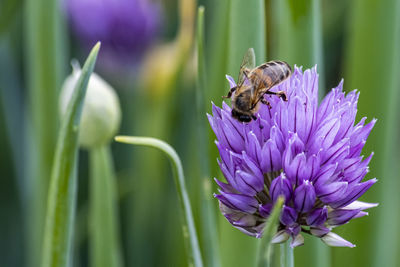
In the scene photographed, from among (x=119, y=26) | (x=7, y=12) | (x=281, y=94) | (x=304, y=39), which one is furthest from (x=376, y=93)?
(x=119, y=26)

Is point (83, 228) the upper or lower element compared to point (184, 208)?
lower

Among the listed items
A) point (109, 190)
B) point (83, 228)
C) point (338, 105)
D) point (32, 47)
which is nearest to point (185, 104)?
point (83, 228)

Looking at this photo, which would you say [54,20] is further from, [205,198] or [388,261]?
[388,261]

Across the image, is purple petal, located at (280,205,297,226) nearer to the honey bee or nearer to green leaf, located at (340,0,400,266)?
the honey bee

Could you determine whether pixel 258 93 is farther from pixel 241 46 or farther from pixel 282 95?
pixel 241 46

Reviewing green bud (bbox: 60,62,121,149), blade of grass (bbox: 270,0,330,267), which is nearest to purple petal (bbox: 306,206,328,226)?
blade of grass (bbox: 270,0,330,267)

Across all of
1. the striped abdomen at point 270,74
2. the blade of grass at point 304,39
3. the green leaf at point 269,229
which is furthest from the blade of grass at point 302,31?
the green leaf at point 269,229

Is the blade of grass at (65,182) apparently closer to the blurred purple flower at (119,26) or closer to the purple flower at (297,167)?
the purple flower at (297,167)
